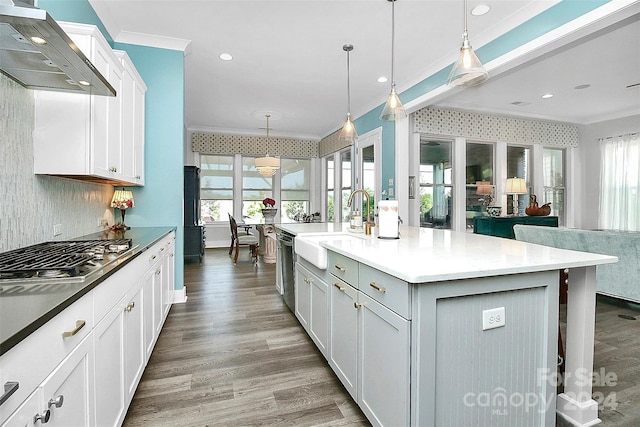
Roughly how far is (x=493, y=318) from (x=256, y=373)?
1.56 meters

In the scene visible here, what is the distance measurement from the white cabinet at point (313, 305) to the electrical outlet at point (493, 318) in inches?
39.9

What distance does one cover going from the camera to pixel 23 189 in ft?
6.03

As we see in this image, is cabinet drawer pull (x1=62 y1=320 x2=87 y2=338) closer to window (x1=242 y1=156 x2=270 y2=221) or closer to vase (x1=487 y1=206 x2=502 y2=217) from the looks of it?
vase (x1=487 y1=206 x2=502 y2=217)

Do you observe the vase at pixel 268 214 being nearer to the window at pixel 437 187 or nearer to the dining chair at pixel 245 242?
the dining chair at pixel 245 242

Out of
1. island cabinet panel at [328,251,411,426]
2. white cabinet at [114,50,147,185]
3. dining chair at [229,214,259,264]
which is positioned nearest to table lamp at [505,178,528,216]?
dining chair at [229,214,259,264]

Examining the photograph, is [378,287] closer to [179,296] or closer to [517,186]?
[179,296]

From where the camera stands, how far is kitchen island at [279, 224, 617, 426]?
1.26 meters

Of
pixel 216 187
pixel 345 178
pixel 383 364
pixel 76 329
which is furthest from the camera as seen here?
pixel 216 187

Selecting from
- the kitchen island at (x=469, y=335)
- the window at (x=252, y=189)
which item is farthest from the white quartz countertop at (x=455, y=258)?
the window at (x=252, y=189)

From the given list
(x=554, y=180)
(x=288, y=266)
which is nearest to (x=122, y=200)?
(x=288, y=266)

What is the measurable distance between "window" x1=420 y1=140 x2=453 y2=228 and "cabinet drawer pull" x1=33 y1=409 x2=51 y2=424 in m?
5.92

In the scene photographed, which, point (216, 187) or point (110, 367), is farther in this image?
point (216, 187)

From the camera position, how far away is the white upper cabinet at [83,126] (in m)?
1.99

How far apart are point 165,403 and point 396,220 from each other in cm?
181
